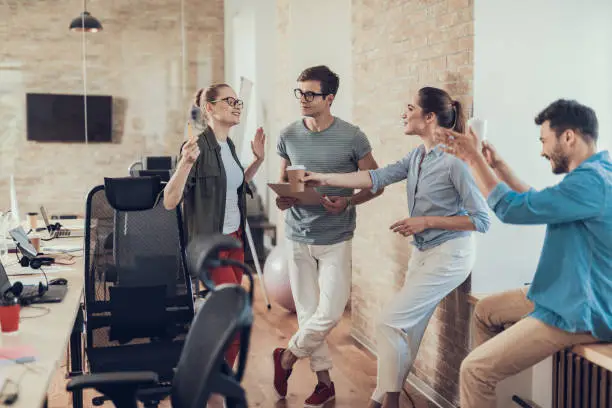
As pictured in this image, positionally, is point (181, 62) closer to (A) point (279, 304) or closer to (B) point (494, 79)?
(A) point (279, 304)

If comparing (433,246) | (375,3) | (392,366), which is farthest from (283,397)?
(375,3)

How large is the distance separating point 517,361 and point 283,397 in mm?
1574

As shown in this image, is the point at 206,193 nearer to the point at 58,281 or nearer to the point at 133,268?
the point at 133,268

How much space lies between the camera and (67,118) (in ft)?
28.9

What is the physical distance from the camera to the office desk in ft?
6.14

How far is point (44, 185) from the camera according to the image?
886cm

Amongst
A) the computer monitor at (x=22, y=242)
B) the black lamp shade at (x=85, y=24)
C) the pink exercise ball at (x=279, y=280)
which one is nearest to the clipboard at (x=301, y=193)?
the computer monitor at (x=22, y=242)

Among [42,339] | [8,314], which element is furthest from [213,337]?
[8,314]

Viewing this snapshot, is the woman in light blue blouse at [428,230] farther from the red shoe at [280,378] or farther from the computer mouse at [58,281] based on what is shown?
the computer mouse at [58,281]

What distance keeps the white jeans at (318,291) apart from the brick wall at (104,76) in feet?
19.0

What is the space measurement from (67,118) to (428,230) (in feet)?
21.8

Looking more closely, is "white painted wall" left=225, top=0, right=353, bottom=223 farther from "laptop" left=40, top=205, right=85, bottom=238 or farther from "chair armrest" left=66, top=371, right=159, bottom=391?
"chair armrest" left=66, top=371, right=159, bottom=391

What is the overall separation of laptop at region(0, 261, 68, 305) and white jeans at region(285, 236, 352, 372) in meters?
1.24

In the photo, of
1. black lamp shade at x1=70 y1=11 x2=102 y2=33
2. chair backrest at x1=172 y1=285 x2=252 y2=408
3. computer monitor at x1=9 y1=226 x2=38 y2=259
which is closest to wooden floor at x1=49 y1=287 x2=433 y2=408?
computer monitor at x1=9 y1=226 x2=38 y2=259
